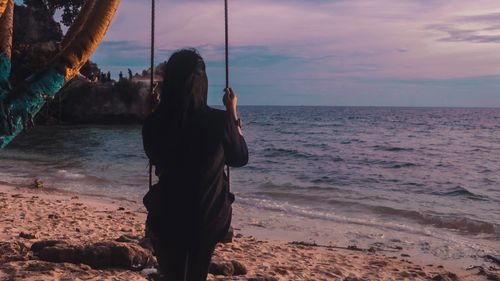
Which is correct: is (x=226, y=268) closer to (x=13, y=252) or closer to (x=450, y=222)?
(x=13, y=252)

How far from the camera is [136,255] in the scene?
18.4 ft

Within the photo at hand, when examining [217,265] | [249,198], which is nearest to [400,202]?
[249,198]

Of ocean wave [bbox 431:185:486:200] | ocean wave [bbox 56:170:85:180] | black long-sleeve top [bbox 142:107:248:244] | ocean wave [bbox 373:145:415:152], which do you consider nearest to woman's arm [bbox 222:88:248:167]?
black long-sleeve top [bbox 142:107:248:244]

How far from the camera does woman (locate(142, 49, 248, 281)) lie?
302 cm

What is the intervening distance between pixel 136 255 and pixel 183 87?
310 cm

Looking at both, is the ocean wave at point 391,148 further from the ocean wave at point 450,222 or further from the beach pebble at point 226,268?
the beach pebble at point 226,268

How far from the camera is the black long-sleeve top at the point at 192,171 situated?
3.02 metres

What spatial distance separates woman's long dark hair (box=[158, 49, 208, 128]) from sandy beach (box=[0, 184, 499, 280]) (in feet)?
8.81

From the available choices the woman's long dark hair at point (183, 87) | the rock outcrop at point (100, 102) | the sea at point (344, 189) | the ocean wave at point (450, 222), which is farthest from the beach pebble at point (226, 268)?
the rock outcrop at point (100, 102)

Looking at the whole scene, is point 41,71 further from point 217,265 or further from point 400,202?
point 400,202

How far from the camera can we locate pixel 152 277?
528cm

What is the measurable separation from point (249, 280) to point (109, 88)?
40367 mm

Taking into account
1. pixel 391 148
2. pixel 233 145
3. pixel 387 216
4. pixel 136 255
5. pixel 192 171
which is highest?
pixel 233 145

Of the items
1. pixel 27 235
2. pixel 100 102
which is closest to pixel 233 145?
pixel 27 235
